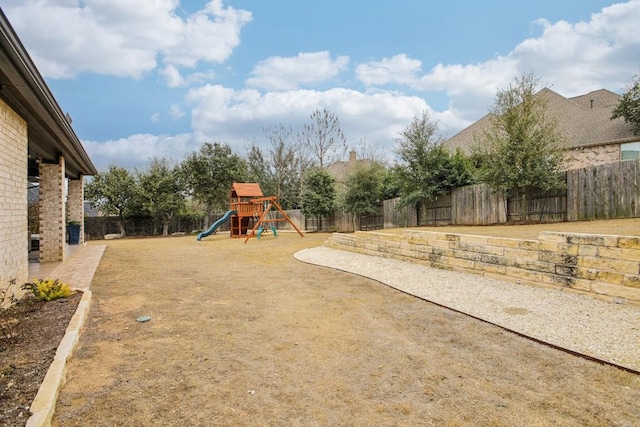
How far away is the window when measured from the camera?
1630 cm

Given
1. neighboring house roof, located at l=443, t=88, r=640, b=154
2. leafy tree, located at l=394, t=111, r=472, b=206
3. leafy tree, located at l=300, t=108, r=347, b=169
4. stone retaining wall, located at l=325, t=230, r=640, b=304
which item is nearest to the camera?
stone retaining wall, located at l=325, t=230, r=640, b=304

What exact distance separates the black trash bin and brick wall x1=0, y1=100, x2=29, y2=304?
9.93 metres

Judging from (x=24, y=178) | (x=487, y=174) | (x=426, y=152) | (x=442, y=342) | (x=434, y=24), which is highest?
(x=434, y=24)

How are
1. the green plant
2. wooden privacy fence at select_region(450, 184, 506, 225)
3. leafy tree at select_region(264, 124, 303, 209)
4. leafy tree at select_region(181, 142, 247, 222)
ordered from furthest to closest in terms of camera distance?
leafy tree at select_region(264, 124, 303, 209) < leafy tree at select_region(181, 142, 247, 222) < wooden privacy fence at select_region(450, 184, 506, 225) < the green plant

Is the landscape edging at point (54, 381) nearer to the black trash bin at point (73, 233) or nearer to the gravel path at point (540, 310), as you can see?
the gravel path at point (540, 310)

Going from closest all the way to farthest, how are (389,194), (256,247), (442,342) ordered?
(442,342)
(256,247)
(389,194)

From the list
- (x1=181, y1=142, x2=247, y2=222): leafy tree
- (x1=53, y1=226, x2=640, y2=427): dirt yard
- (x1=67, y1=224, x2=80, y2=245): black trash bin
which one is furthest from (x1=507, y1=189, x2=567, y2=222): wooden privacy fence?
(x1=181, y1=142, x2=247, y2=222): leafy tree

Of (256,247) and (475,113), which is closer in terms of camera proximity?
(256,247)

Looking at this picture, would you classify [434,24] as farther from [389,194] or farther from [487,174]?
[389,194]

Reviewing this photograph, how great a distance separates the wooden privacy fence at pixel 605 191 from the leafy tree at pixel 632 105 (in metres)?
8.18

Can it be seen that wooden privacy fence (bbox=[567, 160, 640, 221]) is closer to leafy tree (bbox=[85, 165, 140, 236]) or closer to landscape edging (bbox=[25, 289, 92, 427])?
landscape edging (bbox=[25, 289, 92, 427])

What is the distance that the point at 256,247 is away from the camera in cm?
1416

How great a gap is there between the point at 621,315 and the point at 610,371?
64.6 inches

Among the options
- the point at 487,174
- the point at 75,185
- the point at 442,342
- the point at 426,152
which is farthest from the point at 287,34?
the point at 442,342
